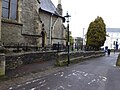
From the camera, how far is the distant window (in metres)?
23.6

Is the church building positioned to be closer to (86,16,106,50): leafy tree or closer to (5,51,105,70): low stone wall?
(5,51,105,70): low stone wall

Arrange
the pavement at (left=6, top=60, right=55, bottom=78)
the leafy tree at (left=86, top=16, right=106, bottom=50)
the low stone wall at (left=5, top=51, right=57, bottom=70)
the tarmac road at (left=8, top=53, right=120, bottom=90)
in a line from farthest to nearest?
the leafy tree at (left=86, top=16, right=106, bottom=50), the low stone wall at (left=5, top=51, right=57, bottom=70), the pavement at (left=6, top=60, right=55, bottom=78), the tarmac road at (left=8, top=53, right=120, bottom=90)

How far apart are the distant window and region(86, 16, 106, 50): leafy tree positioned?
2639 centimetres

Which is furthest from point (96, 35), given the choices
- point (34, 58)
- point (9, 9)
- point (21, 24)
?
point (34, 58)

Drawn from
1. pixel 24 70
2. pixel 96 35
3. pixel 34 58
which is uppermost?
pixel 96 35

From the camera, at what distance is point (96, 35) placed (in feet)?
162

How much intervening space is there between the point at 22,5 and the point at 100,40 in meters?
26.2

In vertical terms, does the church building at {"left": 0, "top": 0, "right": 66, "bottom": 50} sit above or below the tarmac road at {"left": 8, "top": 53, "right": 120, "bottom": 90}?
above

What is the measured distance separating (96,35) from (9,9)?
92.1 feet

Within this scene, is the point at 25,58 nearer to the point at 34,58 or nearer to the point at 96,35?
the point at 34,58

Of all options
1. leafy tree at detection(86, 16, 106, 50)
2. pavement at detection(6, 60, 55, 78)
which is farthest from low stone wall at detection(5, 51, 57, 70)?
leafy tree at detection(86, 16, 106, 50)

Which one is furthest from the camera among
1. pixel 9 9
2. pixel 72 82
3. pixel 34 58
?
pixel 9 9

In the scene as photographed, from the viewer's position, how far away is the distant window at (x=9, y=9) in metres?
23.6

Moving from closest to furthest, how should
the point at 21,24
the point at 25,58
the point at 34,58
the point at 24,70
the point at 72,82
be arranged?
1. the point at 72,82
2. the point at 24,70
3. the point at 25,58
4. the point at 34,58
5. the point at 21,24
